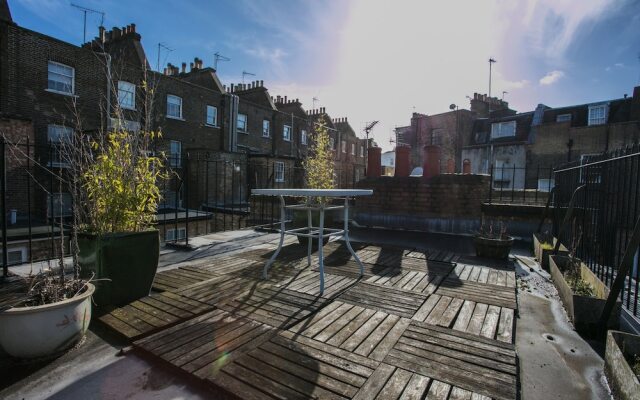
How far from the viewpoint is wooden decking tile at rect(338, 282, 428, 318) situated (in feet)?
9.31

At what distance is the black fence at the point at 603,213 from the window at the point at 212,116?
18.4 m

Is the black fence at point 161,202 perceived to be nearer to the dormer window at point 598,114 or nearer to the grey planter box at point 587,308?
the grey planter box at point 587,308

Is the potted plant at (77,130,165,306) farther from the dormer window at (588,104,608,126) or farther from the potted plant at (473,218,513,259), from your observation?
the dormer window at (588,104,608,126)

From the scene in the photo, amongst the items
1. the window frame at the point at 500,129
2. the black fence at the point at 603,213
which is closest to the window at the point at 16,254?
the black fence at the point at 603,213

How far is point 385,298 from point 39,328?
2605mm

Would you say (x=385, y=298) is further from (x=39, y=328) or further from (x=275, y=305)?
(x=39, y=328)

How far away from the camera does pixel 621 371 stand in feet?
5.68

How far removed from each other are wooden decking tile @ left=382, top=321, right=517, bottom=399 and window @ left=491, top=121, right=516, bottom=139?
26.4 m

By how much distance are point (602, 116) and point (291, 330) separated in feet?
87.7

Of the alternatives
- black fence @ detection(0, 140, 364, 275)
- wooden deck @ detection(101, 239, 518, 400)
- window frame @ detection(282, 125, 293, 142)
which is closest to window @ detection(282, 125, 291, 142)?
window frame @ detection(282, 125, 293, 142)

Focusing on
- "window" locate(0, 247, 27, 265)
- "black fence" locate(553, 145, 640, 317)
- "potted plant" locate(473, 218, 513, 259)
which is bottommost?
"window" locate(0, 247, 27, 265)

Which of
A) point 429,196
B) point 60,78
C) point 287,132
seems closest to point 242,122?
point 287,132

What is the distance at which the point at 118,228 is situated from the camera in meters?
2.92

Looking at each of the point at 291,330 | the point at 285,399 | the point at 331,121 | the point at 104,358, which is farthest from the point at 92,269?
the point at 331,121
